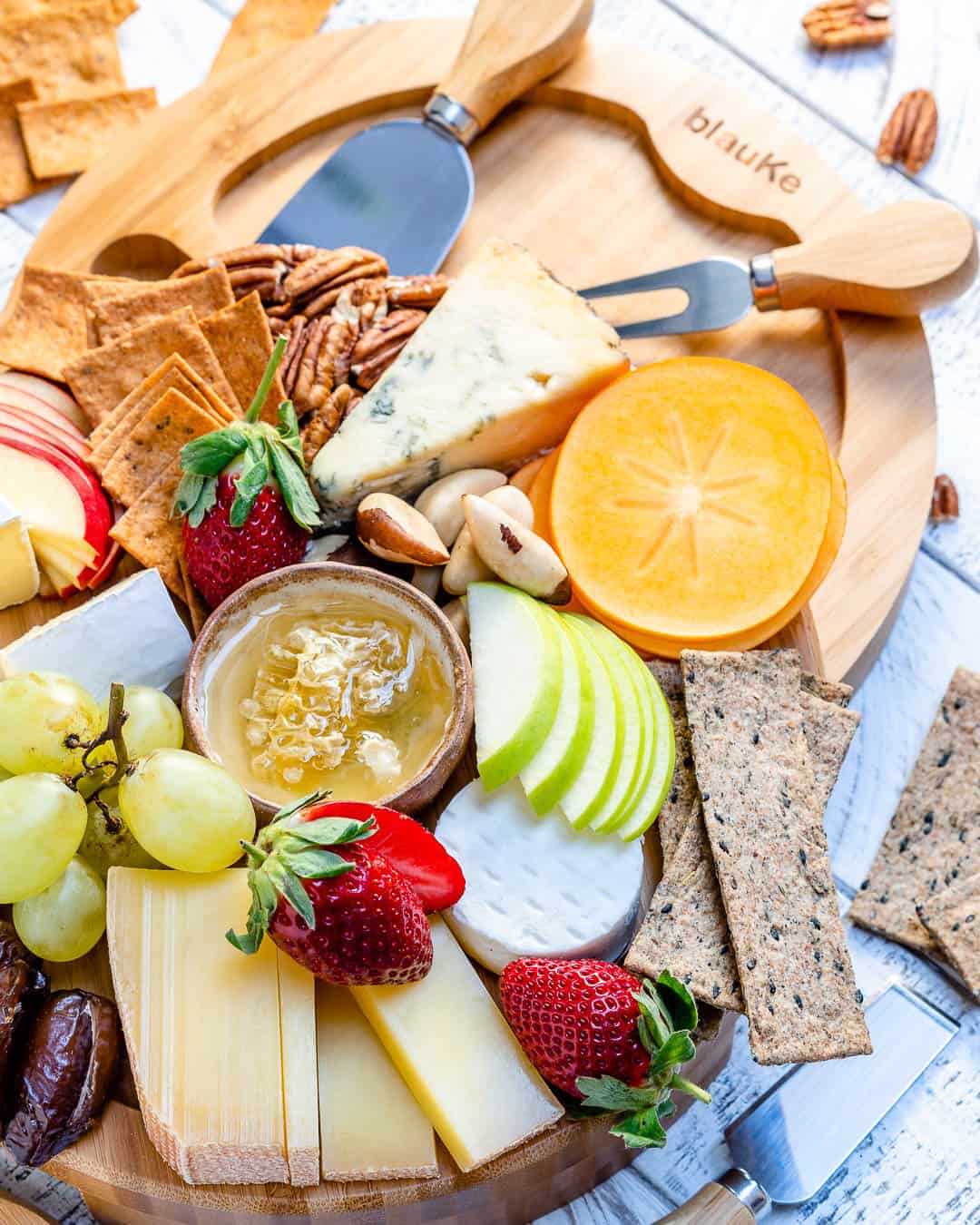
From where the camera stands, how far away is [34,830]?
167 centimetres

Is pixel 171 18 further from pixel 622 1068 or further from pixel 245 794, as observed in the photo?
pixel 622 1068

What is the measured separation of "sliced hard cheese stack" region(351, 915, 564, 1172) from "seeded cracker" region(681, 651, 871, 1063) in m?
0.31

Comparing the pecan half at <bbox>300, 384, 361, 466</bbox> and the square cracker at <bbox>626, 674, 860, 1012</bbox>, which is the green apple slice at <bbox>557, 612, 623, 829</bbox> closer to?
the square cracker at <bbox>626, 674, 860, 1012</bbox>

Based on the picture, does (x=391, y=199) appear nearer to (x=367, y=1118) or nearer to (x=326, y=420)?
(x=326, y=420)

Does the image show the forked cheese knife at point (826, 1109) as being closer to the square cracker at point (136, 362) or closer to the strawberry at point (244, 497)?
the strawberry at point (244, 497)

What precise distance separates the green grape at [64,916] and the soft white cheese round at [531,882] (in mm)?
468

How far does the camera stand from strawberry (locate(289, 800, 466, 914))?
5.69 ft

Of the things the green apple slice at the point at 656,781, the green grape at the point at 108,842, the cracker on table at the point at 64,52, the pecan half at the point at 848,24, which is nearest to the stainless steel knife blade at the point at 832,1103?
the green apple slice at the point at 656,781

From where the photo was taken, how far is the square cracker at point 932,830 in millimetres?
2152

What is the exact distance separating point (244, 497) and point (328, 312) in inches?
18.9

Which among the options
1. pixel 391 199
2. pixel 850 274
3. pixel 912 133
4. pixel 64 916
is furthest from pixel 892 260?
pixel 64 916

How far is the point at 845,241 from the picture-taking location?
2301 millimetres

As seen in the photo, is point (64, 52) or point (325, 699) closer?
point (325, 699)

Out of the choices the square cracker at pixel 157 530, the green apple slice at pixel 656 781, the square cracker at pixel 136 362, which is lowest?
the square cracker at pixel 157 530
